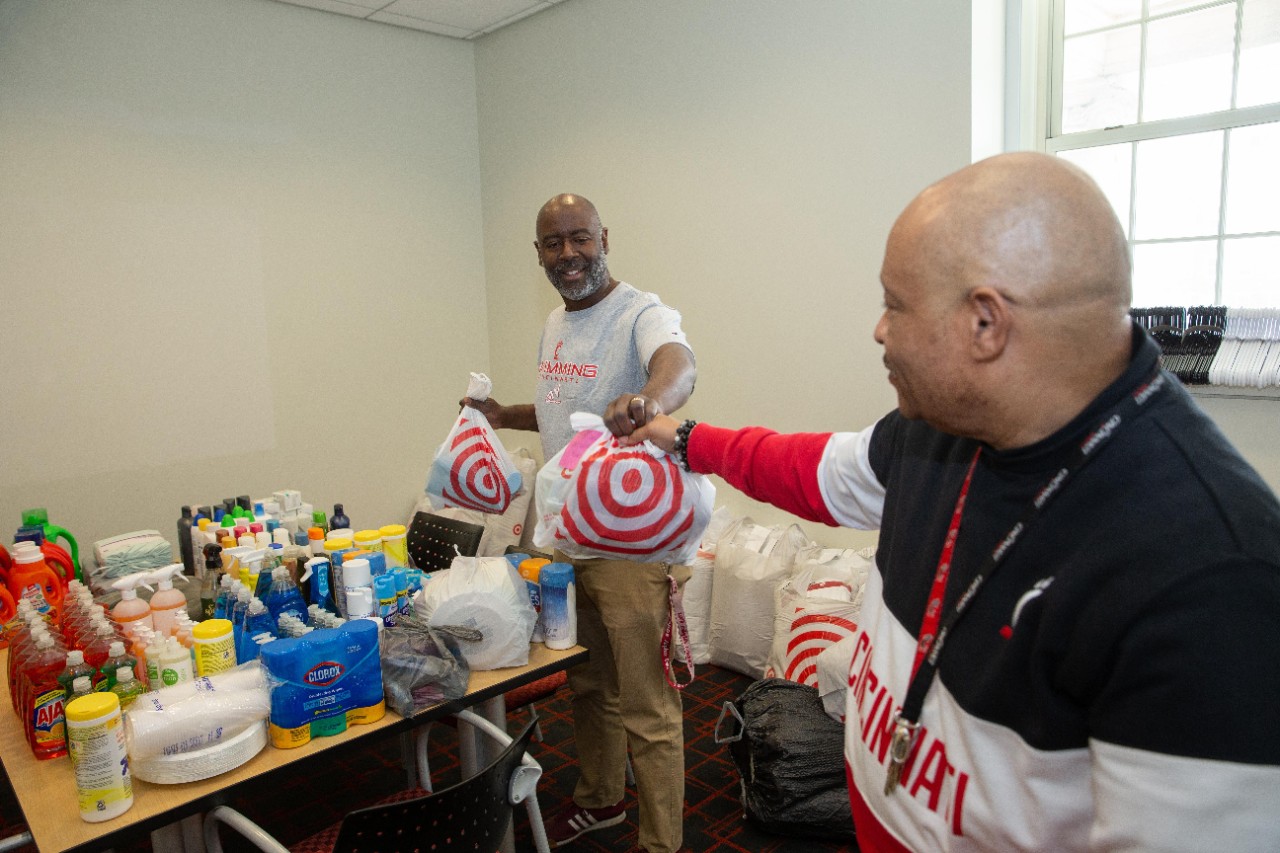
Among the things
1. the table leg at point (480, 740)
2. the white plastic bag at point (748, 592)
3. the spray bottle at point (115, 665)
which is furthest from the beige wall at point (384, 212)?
the spray bottle at point (115, 665)

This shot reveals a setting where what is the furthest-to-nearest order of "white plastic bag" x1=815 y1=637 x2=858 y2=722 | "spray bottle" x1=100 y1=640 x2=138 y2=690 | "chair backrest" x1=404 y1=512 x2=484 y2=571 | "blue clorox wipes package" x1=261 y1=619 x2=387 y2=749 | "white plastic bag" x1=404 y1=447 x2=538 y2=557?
"white plastic bag" x1=404 y1=447 x2=538 y2=557 < "chair backrest" x1=404 y1=512 x2=484 y2=571 < "white plastic bag" x1=815 y1=637 x2=858 y2=722 < "spray bottle" x1=100 y1=640 x2=138 y2=690 < "blue clorox wipes package" x1=261 y1=619 x2=387 y2=749

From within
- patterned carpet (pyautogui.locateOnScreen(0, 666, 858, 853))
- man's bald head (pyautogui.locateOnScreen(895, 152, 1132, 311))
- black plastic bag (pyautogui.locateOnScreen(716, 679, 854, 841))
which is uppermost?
man's bald head (pyautogui.locateOnScreen(895, 152, 1132, 311))

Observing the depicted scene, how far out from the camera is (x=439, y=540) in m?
3.05

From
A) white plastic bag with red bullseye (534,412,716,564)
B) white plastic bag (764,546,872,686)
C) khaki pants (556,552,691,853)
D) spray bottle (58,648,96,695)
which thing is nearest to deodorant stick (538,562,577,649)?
khaki pants (556,552,691,853)

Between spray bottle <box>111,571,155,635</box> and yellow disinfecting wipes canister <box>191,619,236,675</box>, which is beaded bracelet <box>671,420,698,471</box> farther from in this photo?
spray bottle <box>111,571,155,635</box>

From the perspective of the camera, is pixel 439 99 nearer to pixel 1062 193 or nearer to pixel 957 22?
pixel 957 22

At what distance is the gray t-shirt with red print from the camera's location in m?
2.20

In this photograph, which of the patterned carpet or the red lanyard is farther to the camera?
the patterned carpet

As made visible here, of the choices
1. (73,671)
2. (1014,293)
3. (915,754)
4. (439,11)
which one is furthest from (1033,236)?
(439,11)

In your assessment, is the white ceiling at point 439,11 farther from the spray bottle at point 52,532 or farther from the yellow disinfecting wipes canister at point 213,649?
the yellow disinfecting wipes canister at point 213,649

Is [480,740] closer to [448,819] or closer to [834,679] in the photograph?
[448,819]

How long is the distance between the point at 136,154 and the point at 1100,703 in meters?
4.20

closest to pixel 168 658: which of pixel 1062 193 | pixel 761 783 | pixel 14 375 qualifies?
pixel 761 783

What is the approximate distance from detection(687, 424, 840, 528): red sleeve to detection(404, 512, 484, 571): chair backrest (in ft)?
5.37
